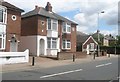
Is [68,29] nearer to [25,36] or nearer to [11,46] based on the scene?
[25,36]

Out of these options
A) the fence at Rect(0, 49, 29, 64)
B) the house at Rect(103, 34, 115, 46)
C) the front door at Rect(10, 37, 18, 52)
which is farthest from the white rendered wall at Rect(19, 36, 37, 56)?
the house at Rect(103, 34, 115, 46)

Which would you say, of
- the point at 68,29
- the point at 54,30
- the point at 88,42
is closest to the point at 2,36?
the point at 54,30

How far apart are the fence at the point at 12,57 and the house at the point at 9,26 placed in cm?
424

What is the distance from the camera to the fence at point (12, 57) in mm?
22859

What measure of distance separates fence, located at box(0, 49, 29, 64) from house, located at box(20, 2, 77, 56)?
11378 millimetres

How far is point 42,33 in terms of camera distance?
Answer: 38250 mm

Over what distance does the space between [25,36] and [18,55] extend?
48.7 feet

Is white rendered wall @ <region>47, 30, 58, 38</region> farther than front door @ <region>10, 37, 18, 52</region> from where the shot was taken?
Yes

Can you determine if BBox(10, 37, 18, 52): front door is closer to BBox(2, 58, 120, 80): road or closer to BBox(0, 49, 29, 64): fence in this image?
BBox(0, 49, 29, 64): fence

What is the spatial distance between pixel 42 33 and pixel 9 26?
8.87m

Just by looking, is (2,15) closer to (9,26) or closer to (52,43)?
(9,26)

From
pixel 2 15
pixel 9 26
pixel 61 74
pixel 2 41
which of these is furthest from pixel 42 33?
pixel 61 74

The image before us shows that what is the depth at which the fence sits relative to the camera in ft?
75.0

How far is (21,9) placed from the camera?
31.5m
